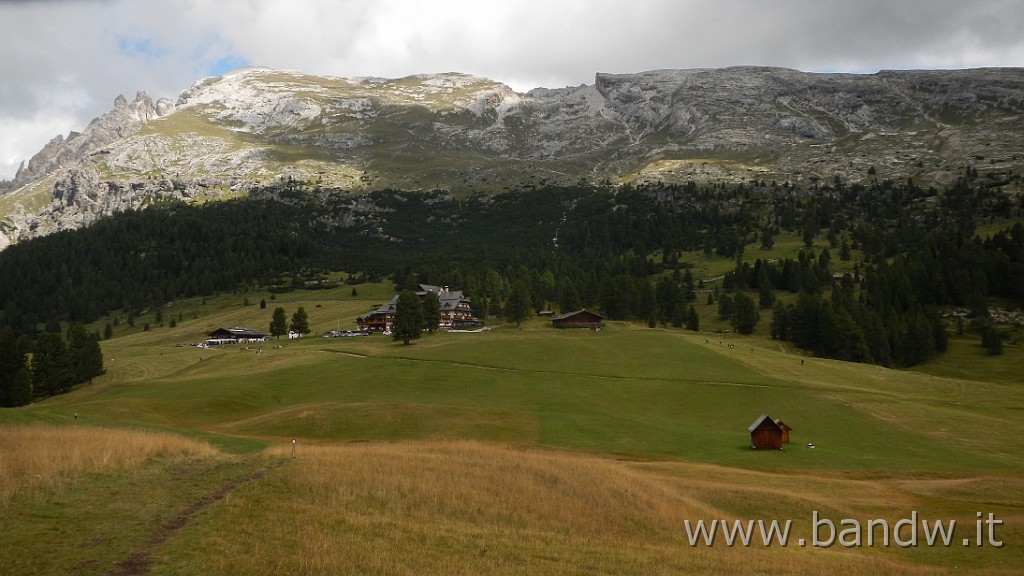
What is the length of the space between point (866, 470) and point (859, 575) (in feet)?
101

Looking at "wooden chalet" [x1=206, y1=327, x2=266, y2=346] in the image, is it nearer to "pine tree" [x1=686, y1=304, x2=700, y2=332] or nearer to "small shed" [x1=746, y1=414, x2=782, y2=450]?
"pine tree" [x1=686, y1=304, x2=700, y2=332]

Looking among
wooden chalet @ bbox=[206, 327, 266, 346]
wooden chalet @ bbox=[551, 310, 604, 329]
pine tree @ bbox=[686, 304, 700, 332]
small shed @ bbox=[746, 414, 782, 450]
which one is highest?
wooden chalet @ bbox=[206, 327, 266, 346]

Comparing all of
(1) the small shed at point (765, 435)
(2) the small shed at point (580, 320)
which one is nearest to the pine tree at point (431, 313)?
(2) the small shed at point (580, 320)

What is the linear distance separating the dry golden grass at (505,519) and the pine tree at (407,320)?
257ft

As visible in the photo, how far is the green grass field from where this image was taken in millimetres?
20297

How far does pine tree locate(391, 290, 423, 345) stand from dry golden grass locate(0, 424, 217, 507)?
7913 centimetres

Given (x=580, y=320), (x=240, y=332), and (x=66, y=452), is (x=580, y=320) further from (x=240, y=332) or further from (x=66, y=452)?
(x=66, y=452)

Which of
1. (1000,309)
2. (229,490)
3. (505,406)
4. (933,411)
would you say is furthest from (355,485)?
(1000,309)

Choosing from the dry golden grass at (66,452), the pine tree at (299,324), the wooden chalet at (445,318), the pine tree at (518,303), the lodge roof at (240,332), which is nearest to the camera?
the dry golden grass at (66,452)

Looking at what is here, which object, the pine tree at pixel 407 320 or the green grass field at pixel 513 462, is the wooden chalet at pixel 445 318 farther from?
the green grass field at pixel 513 462

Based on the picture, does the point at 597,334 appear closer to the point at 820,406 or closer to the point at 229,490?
the point at 820,406

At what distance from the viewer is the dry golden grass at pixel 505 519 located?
18938mm

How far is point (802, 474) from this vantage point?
156ft

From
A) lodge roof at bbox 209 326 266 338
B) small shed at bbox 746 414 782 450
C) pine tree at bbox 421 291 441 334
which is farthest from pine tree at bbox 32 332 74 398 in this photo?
small shed at bbox 746 414 782 450
